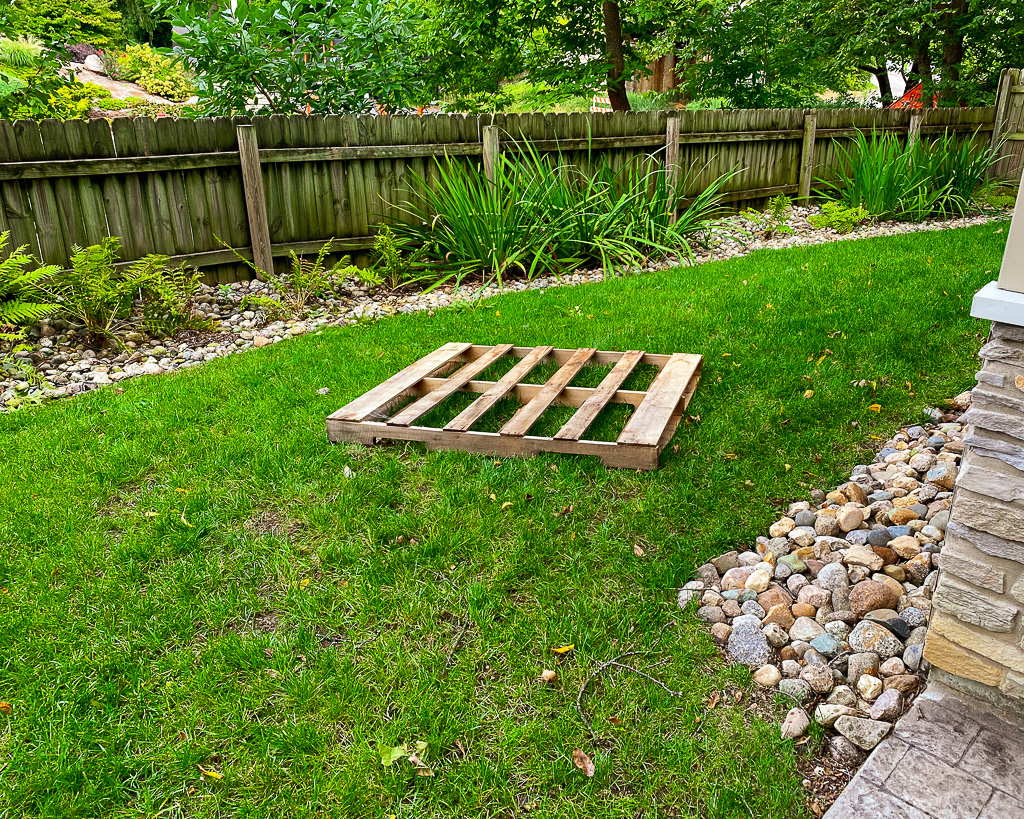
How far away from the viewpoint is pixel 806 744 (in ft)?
6.08

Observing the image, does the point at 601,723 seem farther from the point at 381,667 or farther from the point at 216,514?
the point at 216,514

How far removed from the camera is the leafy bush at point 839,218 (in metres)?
7.89

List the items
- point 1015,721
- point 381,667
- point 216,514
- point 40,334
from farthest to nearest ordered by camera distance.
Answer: point 40,334, point 216,514, point 381,667, point 1015,721

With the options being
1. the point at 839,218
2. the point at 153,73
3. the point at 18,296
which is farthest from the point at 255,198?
the point at 153,73

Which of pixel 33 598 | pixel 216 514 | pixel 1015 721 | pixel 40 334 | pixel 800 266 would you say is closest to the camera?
pixel 1015 721

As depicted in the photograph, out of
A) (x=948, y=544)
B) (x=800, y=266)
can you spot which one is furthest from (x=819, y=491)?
(x=800, y=266)

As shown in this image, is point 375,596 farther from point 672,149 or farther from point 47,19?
point 47,19

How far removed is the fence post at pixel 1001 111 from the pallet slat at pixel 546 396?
31.4 feet

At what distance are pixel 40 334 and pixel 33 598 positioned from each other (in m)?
3.11

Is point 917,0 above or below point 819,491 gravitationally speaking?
above

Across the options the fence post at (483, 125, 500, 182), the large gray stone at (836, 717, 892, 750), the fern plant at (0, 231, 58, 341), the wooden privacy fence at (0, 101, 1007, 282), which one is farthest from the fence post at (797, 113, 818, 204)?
the large gray stone at (836, 717, 892, 750)

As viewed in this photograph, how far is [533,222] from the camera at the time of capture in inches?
254

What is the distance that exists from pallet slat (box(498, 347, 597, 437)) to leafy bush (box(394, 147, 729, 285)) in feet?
6.51

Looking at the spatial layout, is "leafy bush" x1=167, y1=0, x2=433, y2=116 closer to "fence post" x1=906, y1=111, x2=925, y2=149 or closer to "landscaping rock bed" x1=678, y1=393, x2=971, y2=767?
"fence post" x1=906, y1=111, x2=925, y2=149
